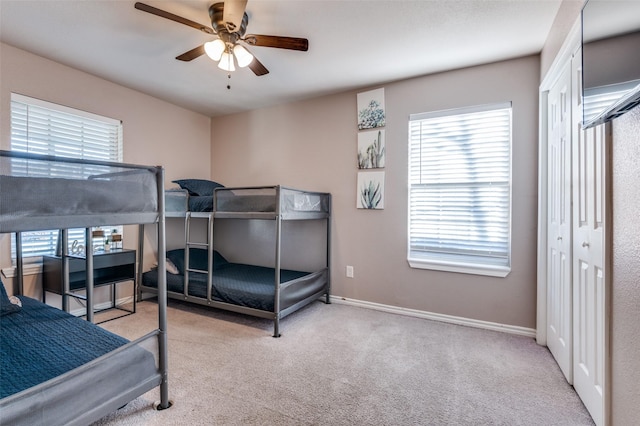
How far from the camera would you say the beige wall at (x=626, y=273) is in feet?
3.75

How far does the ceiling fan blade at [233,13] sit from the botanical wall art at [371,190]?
196cm

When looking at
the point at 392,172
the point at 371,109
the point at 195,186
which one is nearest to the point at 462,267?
the point at 392,172

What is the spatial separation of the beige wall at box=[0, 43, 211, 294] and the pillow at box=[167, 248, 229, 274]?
33 cm

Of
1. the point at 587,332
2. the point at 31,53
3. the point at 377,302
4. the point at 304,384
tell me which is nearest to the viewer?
the point at 587,332

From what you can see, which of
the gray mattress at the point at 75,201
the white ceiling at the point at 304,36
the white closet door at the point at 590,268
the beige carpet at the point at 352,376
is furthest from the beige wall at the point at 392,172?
the gray mattress at the point at 75,201

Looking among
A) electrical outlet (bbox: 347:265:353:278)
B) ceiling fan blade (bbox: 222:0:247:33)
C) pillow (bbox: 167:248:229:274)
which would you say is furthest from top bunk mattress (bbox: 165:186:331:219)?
ceiling fan blade (bbox: 222:0:247:33)

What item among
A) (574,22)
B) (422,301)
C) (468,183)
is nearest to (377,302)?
(422,301)

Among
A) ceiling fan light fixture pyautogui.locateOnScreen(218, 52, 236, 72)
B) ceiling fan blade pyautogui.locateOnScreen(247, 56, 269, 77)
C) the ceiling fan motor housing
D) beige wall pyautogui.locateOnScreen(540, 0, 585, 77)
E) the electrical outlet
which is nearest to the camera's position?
beige wall pyautogui.locateOnScreen(540, 0, 585, 77)

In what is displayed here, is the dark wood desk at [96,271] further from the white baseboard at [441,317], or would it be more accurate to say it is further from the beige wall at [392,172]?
the white baseboard at [441,317]

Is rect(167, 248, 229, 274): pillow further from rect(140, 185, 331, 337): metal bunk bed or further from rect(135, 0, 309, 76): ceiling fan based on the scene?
rect(135, 0, 309, 76): ceiling fan

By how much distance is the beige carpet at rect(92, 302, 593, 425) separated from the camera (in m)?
1.61

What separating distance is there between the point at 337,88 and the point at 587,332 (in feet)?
9.81

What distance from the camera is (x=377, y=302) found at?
10.8 ft

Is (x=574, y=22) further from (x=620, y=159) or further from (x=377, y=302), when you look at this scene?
(x=377, y=302)
